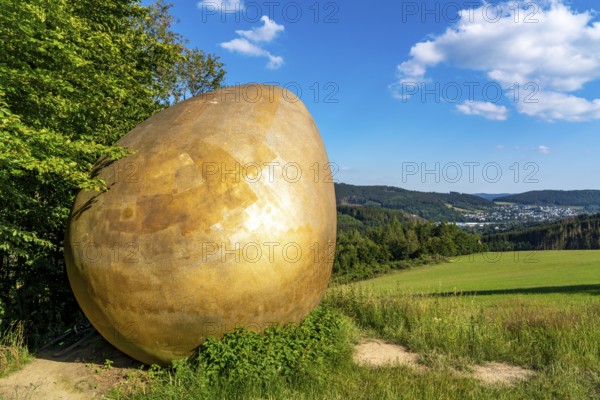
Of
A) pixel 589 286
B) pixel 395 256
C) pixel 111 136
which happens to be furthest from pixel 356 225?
pixel 111 136

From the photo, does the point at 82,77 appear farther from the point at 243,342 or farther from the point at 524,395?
the point at 524,395

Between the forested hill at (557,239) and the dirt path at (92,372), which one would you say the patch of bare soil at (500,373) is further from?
the forested hill at (557,239)

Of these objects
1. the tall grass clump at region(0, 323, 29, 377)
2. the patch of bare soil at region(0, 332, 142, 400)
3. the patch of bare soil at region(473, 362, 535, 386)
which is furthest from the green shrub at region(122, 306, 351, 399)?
the tall grass clump at region(0, 323, 29, 377)

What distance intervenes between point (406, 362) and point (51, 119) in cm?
862

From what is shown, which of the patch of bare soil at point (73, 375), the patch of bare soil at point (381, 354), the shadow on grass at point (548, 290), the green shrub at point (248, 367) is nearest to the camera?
the green shrub at point (248, 367)

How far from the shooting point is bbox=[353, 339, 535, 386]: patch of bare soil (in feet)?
22.0

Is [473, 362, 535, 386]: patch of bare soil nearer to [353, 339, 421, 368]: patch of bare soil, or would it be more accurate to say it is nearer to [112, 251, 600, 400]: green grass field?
[112, 251, 600, 400]: green grass field

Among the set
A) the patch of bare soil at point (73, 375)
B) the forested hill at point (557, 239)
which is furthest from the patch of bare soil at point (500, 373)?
the forested hill at point (557, 239)

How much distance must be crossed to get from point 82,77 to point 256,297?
237 inches

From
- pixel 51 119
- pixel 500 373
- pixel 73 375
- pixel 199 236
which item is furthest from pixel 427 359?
pixel 51 119

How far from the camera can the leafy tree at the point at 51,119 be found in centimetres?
658

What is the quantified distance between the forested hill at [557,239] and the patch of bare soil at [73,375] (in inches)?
3840

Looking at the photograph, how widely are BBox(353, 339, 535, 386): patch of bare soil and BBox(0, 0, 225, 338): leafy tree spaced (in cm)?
586

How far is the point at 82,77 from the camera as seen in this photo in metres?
8.12
